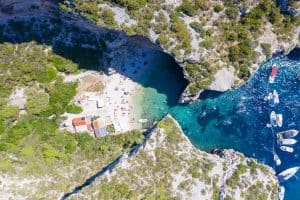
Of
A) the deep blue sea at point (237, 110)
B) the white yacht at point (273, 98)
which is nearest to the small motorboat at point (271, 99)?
the white yacht at point (273, 98)

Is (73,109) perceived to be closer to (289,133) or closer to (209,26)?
(209,26)

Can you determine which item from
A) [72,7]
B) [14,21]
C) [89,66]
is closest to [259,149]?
[89,66]

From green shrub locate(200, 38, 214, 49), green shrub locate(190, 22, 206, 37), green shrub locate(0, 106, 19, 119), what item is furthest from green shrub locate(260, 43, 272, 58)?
green shrub locate(0, 106, 19, 119)

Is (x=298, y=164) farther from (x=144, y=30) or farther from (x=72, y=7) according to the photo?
(x=72, y=7)

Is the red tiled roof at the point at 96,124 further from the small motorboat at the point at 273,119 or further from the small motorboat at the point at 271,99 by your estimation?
the small motorboat at the point at 273,119

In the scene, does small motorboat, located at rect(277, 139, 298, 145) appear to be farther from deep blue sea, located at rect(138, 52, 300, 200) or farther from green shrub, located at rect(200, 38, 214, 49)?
green shrub, located at rect(200, 38, 214, 49)
